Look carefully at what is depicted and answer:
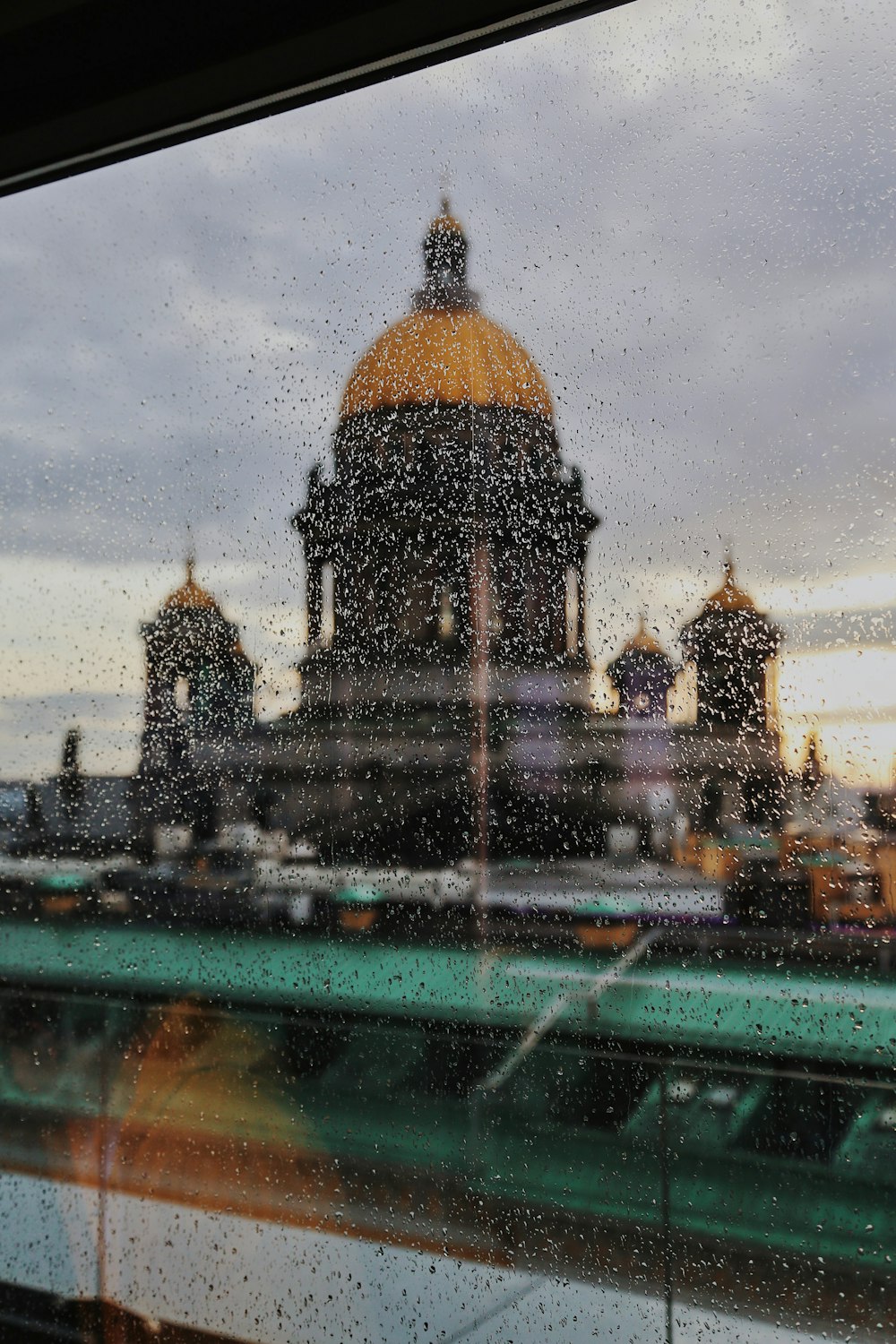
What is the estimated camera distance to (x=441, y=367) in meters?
1.38

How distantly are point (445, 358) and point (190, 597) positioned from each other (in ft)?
1.56

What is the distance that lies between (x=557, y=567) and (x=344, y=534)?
0.31m

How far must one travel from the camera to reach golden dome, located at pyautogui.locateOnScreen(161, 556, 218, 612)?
57.6 inches

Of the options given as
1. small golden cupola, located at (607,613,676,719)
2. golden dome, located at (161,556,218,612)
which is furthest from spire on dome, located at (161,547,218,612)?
small golden cupola, located at (607,613,676,719)

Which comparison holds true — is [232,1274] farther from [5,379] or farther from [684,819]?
[5,379]

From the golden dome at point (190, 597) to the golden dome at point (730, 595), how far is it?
691mm

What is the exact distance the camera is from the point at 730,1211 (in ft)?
3.51

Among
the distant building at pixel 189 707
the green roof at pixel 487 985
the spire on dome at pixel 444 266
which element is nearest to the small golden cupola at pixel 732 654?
the green roof at pixel 487 985

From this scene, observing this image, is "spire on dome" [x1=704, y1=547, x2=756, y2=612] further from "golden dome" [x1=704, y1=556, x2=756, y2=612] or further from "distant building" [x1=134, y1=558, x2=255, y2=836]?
"distant building" [x1=134, y1=558, x2=255, y2=836]

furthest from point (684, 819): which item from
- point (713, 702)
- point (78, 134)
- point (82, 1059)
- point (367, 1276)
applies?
point (78, 134)

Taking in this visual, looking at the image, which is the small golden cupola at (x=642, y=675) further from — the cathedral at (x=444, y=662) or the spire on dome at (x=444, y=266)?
the spire on dome at (x=444, y=266)

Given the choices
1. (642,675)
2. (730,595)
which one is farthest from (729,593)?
(642,675)

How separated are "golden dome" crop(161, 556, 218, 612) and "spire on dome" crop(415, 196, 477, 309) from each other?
0.47 metres

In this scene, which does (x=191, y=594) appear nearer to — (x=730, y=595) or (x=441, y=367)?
(x=441, y=367)
